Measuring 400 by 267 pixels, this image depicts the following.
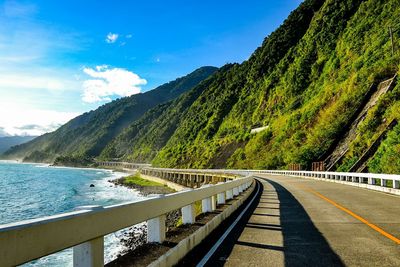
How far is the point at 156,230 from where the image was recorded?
6680 millimetres

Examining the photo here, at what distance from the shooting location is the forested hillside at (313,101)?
4244 cm

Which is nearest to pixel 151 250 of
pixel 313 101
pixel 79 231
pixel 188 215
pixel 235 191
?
pixel 79 231

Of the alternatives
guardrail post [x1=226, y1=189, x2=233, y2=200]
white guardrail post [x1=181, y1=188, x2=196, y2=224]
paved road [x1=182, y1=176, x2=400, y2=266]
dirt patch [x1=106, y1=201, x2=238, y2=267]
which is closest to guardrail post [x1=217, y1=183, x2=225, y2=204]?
paved road [x1=182, y1=176, x2=400, y2=266]

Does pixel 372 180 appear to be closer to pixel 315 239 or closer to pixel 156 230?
pixel 315 239

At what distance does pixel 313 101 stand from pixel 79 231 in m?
64.4

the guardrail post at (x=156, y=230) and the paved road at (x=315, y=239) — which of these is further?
the guardrail post at (x=156, y=230)

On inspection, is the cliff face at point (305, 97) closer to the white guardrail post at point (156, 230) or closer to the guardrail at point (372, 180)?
the guardrail at point (372, 180)

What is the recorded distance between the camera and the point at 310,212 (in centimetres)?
1262

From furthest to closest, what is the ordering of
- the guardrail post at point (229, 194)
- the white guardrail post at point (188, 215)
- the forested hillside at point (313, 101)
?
the forested hillside at point (313, 101) → the guardrail post at point (229, 194) → the white guardrail post at point (188, 215)

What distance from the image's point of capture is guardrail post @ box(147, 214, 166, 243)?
6613 mm

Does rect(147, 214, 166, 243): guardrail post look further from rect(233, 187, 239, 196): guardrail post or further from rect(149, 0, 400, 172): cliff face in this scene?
rect(149, 0, 400, 172): cliff face

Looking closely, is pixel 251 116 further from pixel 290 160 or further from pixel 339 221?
pixel 339 221

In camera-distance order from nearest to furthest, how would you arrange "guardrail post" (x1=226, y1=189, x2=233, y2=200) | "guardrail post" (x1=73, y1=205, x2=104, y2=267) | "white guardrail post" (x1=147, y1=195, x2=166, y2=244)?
"guardrail post" (x1=73, y1=205, x2=104, y2=267) → "white guardrail post" (x1=147, y1=195, x2=166, y2=244) → "guardrail post" (x1=226, y1=189, x2=233, y2=200)

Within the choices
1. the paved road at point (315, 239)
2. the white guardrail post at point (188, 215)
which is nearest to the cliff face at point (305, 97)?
the paved road at point (315, 239)
